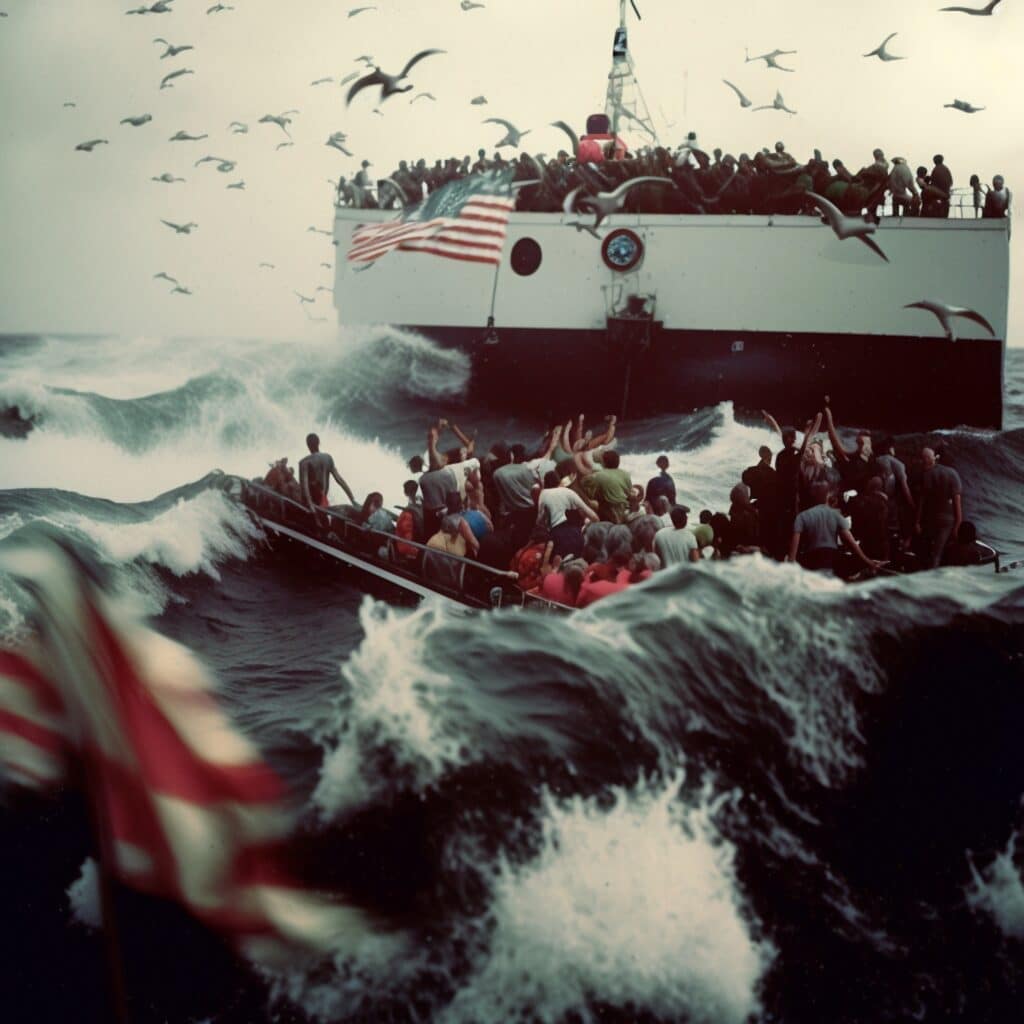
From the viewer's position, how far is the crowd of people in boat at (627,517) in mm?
7363

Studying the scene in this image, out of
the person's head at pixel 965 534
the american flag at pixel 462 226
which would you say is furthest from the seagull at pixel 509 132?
the person's head at pixel 965 534

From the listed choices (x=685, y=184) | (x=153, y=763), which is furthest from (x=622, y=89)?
(x=153, y=763)

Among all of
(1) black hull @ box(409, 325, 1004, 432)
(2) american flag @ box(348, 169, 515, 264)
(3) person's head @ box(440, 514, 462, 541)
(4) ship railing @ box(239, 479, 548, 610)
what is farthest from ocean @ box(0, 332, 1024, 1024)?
(2) american flag @ box(348, 169, 515, 264)

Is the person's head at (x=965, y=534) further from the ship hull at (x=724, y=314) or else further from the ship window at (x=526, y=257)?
the ship window at (x=526, y=257)

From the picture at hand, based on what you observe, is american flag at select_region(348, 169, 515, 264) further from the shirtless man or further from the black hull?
the black hull

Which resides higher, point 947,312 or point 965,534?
point 947,312

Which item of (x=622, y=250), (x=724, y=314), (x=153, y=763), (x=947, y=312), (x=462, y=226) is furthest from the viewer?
(x=622, y=250)

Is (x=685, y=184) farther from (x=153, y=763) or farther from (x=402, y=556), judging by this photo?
(x=153, y=763)

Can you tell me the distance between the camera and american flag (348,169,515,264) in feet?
27.4

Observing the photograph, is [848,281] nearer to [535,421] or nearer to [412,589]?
[535,421]

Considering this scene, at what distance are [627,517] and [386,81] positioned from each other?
3028 mm

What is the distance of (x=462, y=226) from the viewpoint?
845cm

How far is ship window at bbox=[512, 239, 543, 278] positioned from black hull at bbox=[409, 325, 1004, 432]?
2.23 ft

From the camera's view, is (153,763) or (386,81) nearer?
(153,763)
